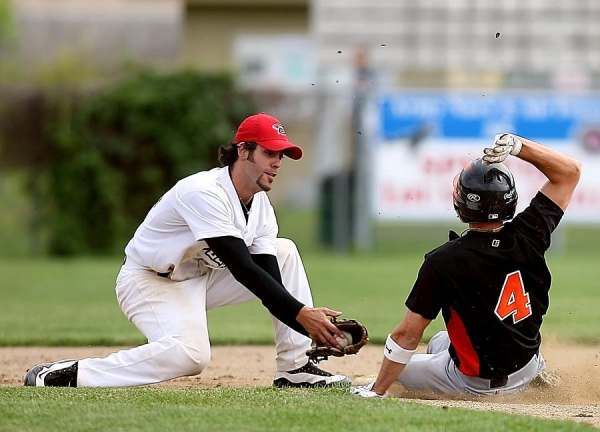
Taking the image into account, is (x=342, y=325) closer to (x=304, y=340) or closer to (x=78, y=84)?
(x=304, y=340)

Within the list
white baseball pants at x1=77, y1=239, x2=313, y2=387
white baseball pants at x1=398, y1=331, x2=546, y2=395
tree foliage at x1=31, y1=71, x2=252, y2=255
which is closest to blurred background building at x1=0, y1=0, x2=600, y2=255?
tree foliage at x1=31, y1=71, x2=252, y2=255

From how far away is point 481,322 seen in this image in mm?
5703

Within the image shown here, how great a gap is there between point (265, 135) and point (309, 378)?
1418mm

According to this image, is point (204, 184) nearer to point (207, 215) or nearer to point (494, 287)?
point (207, 215)

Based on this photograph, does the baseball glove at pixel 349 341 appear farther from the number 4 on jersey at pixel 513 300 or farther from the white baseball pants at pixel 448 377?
the number 4 on jersey at pixel 513 300

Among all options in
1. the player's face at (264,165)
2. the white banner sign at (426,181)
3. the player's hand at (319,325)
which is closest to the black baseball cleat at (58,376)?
the player's hand at (319,325)

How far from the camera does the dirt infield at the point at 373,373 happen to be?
224 inches

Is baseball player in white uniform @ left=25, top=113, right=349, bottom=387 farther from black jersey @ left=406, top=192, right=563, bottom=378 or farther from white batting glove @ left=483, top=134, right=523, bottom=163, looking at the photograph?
white batting glove @ left=483, top=134, right=523, bottom=163

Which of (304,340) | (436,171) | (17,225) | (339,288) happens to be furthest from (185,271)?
(17,225)

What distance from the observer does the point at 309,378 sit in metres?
6.52

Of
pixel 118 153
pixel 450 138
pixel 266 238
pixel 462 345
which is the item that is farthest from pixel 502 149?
pixel 118 153

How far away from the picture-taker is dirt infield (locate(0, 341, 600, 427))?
18.7 feet

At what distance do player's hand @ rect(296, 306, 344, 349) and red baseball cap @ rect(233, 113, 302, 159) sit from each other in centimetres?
85

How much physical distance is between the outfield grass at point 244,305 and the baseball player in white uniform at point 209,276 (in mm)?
2554
